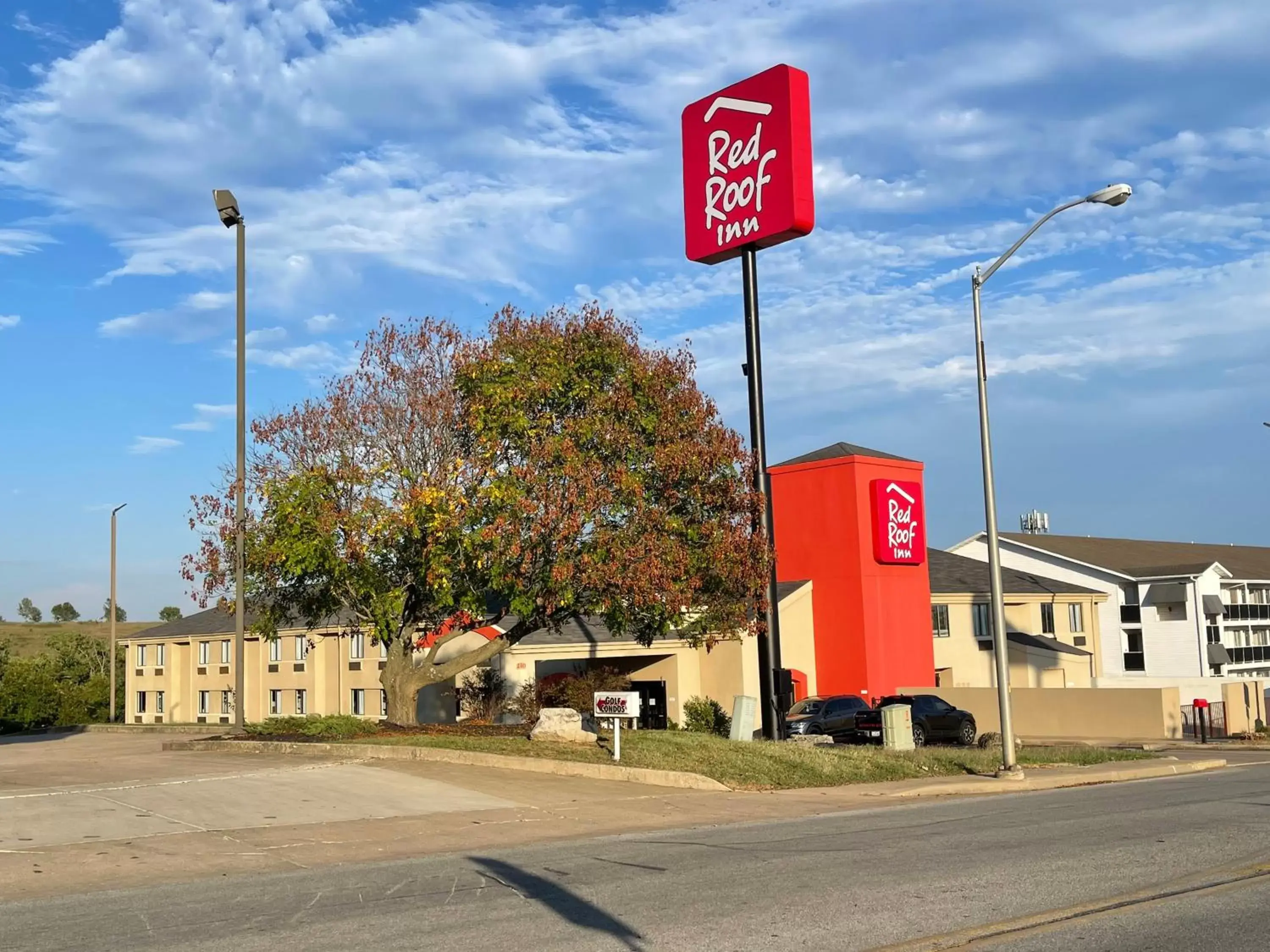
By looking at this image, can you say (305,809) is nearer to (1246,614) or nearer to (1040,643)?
(1040,643)

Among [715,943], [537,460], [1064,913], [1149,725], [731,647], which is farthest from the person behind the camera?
[731,647]

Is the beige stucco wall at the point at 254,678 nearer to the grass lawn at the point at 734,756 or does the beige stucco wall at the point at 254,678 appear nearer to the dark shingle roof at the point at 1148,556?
the grass lawn at the point at 734,756

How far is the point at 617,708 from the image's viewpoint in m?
21.3

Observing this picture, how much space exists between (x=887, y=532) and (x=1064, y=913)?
130ft

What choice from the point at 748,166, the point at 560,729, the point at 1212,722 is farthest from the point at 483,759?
the point at 1212,722

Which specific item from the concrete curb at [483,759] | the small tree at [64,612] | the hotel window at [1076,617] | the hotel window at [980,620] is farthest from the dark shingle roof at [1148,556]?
the small tree at [64,612]

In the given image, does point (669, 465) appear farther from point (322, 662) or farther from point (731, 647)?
point (322, 662)

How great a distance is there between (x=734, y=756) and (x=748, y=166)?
46.7 feet

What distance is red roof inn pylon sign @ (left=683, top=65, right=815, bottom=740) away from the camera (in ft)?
91.4

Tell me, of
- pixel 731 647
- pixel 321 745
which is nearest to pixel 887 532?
pixel 731 647

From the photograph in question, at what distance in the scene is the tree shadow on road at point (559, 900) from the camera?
345 inches

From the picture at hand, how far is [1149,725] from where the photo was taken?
132 feet

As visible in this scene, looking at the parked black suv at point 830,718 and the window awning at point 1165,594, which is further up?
the window awning at point 1165,594

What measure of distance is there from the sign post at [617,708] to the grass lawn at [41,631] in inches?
3603
